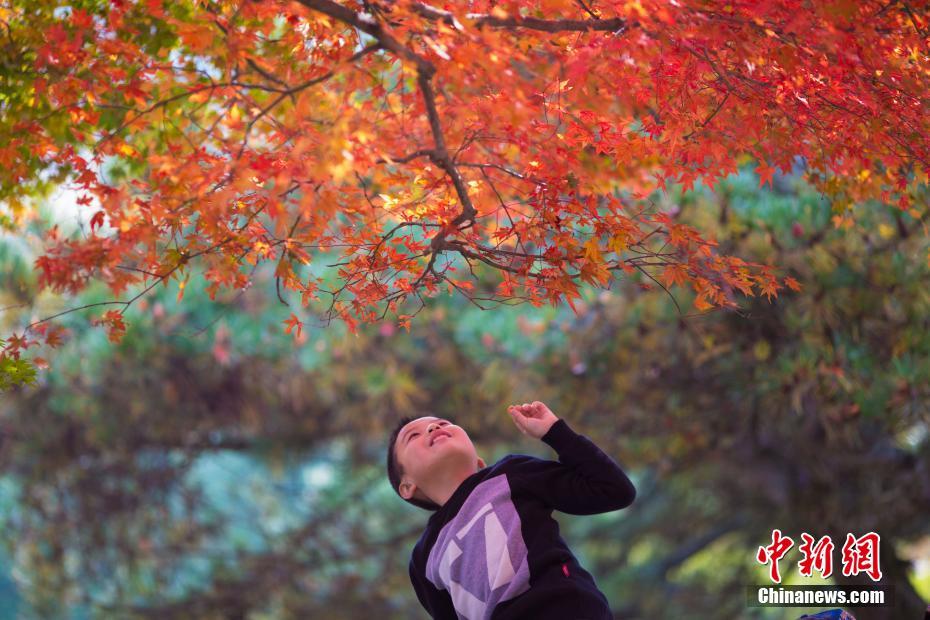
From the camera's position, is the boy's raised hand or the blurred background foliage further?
the blurred background foliage

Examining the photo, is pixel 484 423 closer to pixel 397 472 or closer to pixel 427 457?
pixel 397 472

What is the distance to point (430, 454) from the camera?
7.01 ft

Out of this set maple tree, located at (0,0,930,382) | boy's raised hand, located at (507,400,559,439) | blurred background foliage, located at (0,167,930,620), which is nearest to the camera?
maple tree, located at (0,0,930,382)

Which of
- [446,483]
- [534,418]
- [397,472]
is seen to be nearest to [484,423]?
[397,472]

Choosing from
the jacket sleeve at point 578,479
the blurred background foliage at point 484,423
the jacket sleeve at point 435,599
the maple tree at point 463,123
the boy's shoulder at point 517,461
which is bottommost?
the jacket sleeve at point 435,599

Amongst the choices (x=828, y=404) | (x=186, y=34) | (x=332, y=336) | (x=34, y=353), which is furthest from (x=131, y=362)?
(x=186, y=34)

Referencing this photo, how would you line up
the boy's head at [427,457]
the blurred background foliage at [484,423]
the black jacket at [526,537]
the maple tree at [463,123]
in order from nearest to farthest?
the maple tree at [463,123] < the black jacket at [526,537] < the boy's head at [427,457] < the blurred background foliage at [484,423]

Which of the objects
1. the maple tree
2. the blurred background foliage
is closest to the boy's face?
the maple tree

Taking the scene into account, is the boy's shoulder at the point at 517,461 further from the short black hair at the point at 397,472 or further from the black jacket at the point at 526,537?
the short black hair at the point at 397,472

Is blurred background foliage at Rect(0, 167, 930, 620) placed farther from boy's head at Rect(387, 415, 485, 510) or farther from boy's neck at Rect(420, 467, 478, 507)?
boy's neck at Rect(420, 467, 478, 507)

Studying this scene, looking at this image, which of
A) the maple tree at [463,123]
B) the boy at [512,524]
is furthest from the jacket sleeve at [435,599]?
the maple tree at [463,123]

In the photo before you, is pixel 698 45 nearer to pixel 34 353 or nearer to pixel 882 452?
pixel 882 452

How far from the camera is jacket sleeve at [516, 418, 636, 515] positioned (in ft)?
6.36

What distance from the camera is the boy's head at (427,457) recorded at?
6.97ft
